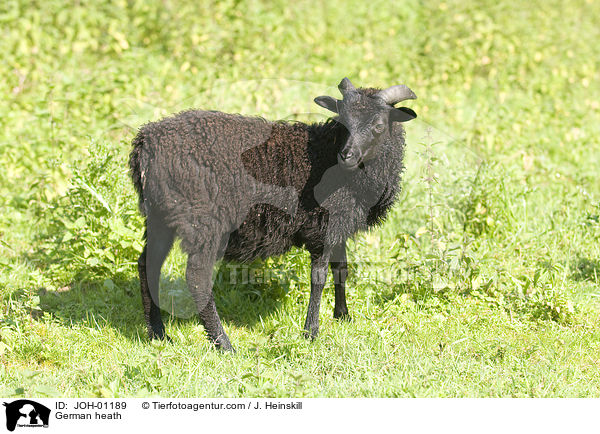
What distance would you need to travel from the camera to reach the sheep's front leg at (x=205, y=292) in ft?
14.8

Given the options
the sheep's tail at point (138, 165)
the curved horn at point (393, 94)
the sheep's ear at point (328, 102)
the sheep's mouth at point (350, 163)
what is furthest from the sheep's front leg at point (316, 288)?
the sheep's tail at point (138, 165)

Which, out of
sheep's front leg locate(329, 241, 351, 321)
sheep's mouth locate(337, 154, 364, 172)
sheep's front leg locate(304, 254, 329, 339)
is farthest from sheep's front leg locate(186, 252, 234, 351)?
sheep's mouth locate(337, 154, 364, 172)

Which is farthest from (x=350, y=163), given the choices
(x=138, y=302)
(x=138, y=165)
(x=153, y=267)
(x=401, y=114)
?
(x=138, y=302)

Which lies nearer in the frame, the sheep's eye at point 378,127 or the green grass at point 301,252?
the green grass at point 301,252

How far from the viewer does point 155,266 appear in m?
4.76

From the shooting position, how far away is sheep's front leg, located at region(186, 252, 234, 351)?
4516mm

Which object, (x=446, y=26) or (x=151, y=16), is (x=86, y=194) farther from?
(x=446, y=26)

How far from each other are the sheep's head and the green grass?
2.43ft

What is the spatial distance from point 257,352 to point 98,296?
6.35 ft

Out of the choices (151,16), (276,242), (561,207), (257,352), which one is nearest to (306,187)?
(276,242)

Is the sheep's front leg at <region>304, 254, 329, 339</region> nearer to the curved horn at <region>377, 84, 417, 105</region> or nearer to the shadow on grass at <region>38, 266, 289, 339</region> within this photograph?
the shadow on grass at <region>38, 266, 289, 339</region>

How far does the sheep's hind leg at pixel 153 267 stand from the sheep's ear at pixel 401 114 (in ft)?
6.07

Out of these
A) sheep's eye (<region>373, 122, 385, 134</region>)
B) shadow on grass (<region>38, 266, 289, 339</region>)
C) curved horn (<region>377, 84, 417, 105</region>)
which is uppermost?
curved horn (<region>377, 84, 417, 105</region>)

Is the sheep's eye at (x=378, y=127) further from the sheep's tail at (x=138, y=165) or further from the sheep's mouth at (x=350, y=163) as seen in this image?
the sheep's tail at (x=138, y=165)
